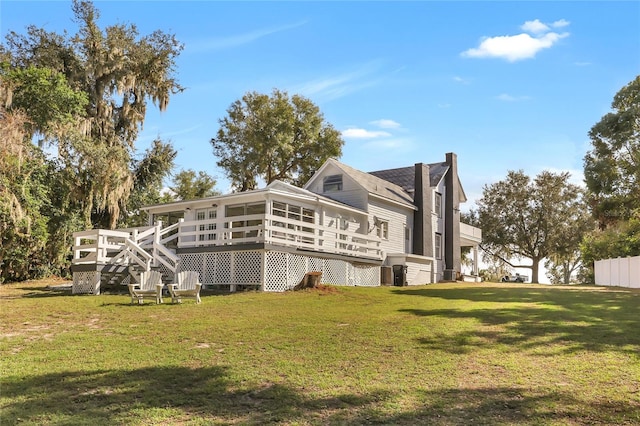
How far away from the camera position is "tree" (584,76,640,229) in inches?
1297

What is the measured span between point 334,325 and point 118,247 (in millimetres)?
11759

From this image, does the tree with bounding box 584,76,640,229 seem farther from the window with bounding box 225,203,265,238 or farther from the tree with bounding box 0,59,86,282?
the tree with bounding box 0,59,86,282

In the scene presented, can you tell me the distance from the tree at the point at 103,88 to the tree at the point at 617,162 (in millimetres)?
27034

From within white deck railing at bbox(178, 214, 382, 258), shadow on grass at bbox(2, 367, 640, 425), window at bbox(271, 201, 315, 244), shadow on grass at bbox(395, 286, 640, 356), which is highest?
window at bbox(271, 201, 315, 244)

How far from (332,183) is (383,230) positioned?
3819mm

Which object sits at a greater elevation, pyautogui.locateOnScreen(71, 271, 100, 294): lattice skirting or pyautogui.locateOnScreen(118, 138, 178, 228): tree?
pyautogui.locateOnScreen(118, 138, 178, 228): tree

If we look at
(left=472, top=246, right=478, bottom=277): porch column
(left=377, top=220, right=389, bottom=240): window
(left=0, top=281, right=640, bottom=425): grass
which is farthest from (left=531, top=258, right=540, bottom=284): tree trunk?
(left=0, top=281, right=640, bottom=425): grass

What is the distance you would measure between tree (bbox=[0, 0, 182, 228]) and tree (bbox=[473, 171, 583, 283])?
3305 cm

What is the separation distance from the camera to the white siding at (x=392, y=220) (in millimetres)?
29219

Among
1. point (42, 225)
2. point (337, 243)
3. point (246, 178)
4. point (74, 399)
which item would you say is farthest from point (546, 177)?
point (74, 399)

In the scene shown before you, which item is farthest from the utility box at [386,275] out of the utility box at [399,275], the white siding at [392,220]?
the white siding at [392,220]

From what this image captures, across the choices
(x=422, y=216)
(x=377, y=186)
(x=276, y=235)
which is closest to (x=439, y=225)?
(x=422, y=216)

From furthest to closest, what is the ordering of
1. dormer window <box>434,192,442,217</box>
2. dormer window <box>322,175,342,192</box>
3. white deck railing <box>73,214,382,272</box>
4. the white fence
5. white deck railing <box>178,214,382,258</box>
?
Answer: 1. dormer window <box>434,192,442,217</box>
2. dormer window <box>322,175,342,192</box>
3. the white fence
4. white deck railing <box>178,214,382,258</box>
5. white deck railing <box>73,214,382,272</box>

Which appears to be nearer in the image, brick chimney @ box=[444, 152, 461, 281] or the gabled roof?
the gabled roof
